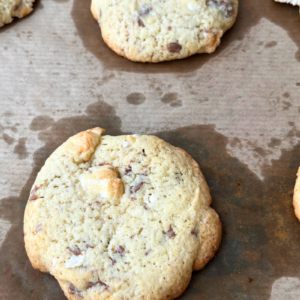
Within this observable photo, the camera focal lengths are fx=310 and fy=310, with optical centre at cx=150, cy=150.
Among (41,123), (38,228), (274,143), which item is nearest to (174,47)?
(274,143)

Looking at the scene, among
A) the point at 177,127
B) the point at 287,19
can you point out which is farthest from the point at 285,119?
the point at 287,19

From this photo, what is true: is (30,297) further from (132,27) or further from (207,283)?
(132,27)

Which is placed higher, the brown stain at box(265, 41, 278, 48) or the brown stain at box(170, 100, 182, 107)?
the brown stain at box(265, 41, 278, 48)

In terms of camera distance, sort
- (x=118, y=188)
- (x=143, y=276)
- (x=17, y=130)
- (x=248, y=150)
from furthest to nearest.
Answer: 1. (x=17, y=130)
2. (x=248, y=150)
3. (x=118, y=188)
4. (x=143, y=276)

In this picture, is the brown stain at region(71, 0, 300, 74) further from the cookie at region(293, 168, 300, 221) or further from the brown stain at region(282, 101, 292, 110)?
the cookie at region(293, 168, 300, 221)

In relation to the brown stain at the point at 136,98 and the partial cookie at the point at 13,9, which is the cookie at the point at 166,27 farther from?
the partial cookie at the point at 13,9

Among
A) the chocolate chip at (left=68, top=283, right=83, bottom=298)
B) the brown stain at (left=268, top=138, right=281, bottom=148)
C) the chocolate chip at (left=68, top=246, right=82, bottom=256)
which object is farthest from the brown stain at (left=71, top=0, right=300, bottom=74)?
the chocolate chip at (left=68, top=283, right=83, bottom=298)

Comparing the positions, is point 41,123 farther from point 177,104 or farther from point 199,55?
point 199,55
